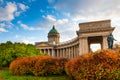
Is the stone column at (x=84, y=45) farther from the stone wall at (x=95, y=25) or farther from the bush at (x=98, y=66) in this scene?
the bush at (x=98, y=66)

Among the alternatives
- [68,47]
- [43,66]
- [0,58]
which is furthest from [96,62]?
[68,47]

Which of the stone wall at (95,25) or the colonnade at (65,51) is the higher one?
the stone wall at (95,25)

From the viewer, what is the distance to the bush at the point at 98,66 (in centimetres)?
1730

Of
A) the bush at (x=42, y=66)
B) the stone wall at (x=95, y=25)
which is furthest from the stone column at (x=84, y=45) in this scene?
the bush at (x=42, y=66)

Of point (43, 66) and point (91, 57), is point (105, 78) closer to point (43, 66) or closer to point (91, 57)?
point (91, 57)

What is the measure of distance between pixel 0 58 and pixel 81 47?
3700 centimetres

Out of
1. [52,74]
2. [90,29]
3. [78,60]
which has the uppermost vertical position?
[90,29]

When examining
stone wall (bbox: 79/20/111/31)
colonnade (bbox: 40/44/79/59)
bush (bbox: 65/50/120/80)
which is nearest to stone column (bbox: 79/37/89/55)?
stone wall (bbox: 79/20/111/31)

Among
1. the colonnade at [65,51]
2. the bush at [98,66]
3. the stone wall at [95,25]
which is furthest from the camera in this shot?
the colonnade at [65,51]

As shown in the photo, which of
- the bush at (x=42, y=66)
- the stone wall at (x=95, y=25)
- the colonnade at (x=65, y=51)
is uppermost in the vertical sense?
the stone wall at (x=95, y=25)

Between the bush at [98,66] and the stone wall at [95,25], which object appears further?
the stone wall at [95,25]

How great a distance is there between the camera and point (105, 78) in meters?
17.5

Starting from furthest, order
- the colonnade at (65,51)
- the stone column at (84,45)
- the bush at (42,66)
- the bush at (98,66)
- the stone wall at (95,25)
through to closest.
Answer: the colonnade at (65,51)
the stone column at (84,45)
the stone wall at (95,25)
the bush at (42,66)
the bush at (98,66)

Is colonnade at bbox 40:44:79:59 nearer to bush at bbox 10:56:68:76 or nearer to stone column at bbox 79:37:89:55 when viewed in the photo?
stone column at bbox 79:37:89:55
